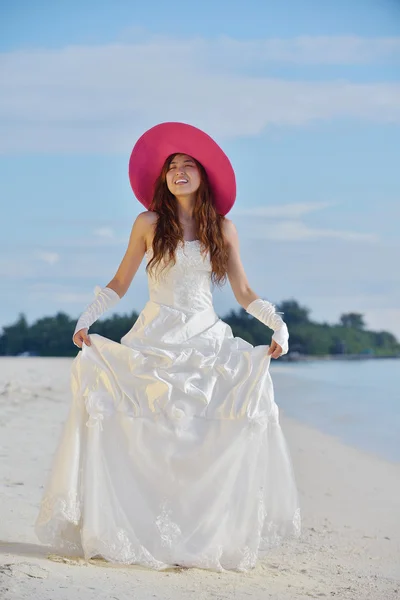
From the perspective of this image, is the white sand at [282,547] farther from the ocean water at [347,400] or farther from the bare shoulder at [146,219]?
the bare shoulder at [146,219]

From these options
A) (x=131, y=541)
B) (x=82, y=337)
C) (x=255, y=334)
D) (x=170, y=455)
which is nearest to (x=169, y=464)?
(x=170, y=455)

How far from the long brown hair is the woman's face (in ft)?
0.08

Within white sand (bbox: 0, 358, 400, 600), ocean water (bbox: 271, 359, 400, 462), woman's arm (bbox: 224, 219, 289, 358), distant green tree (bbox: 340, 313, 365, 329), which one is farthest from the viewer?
distant green tree (bbox: 340, 313, 365, 329)

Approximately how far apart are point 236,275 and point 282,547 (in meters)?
0.93

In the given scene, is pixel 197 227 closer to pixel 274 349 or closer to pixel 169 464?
pixel 274 349

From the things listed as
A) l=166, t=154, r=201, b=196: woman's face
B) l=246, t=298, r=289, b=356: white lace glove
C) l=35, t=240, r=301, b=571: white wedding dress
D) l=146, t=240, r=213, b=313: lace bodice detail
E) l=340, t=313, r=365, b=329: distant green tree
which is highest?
l=340, t=313, r=365, b=329: distant green tree

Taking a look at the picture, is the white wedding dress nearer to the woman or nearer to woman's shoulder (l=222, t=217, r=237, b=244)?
the woman

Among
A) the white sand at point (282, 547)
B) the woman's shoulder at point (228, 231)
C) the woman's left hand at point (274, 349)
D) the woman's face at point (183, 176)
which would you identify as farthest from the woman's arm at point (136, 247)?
the white sand at point (282, 547)

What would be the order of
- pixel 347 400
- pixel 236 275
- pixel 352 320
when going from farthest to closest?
pixel 352 320 < pixel 347 400 < pixel 236 275

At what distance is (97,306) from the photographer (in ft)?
9.36

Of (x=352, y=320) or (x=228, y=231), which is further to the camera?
(x=352, y=320)

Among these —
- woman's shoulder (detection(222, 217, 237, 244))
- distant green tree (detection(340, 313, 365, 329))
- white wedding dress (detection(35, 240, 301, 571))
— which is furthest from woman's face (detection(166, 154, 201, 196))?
distant green tree (detection(340, 313, 365, 329))

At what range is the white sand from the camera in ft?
7.94

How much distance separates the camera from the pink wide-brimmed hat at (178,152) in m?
3.01
